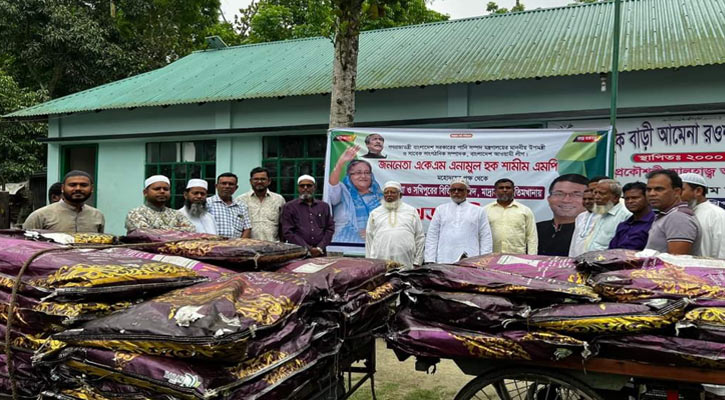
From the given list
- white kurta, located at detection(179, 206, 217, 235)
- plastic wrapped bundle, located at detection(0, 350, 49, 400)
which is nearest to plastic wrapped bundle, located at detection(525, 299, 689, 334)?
plastic wrapped bundle, located at detection(0, 350, 49, 400)

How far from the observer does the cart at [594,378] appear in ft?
7.32

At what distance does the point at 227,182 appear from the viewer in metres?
5.32

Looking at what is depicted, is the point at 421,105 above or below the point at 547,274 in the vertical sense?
above

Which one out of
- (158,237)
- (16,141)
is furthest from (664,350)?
(16,141)

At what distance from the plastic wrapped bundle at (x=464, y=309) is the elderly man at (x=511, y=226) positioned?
2867 millimetres

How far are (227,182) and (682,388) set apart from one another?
4.12 metres

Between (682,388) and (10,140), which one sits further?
(10,140)

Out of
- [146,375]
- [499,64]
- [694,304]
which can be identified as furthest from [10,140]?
[694,304]

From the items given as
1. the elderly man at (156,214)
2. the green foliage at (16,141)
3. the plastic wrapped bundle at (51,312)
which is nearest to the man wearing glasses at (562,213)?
the elderly man at (156,214)

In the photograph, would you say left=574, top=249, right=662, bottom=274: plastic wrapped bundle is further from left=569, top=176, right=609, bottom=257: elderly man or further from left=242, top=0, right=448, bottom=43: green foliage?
left=242, top=0, right=448, bottom=43: green foliage

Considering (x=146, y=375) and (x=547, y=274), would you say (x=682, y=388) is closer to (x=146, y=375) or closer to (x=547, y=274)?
(x=547, y=274)

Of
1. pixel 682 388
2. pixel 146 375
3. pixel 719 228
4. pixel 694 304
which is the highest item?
pixel 719 228

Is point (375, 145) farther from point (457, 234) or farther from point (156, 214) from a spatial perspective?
point (156, 214)

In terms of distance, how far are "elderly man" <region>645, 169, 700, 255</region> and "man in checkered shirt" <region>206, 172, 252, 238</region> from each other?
354cm
